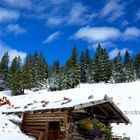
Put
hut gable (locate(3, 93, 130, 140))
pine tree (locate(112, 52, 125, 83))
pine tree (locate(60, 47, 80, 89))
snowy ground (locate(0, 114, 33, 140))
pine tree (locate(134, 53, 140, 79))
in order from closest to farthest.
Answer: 1. hut gable (locate(3, 93, 130, 140))
2. snowy ground (locate(0, 114, 33, 140))
3. pine tree (locate(60, 47, 80, 89))
4. pine tree (locate(112, 52, 125, 83))
5. pine tree (locate(134, 53, 140, 79))

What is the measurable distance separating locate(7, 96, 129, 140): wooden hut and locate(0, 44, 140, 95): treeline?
66.3m

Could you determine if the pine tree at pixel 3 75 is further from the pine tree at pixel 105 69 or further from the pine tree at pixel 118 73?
the pine tree at pixel 118 73

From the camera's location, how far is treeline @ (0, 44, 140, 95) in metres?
93.8

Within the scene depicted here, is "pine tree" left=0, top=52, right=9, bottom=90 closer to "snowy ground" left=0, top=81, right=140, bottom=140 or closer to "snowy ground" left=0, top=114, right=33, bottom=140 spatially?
"snowy ground" left=0, top=81, right=140, bottom=140

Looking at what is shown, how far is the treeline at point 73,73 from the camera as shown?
93812mm

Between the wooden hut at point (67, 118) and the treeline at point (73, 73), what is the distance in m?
66.3

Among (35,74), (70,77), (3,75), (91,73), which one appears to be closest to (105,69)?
(91,73)

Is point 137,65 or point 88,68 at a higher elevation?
point 137,65

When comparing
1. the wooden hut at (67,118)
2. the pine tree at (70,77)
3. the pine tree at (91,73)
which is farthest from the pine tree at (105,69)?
the wooden hut at (67,118)

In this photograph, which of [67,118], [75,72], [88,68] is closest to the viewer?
[67,118]

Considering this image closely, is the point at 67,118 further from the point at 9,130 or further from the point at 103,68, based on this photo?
the point at 103,68

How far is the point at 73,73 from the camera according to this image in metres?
95.8

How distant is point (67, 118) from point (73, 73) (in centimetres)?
7326

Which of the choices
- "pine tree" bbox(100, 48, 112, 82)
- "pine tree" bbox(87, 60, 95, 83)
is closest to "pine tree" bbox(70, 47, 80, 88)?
"pine tree" bbox(87, 60, 95, 83)
